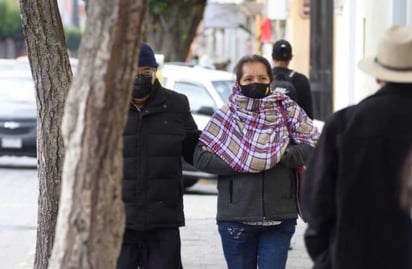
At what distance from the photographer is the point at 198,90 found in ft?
54.3

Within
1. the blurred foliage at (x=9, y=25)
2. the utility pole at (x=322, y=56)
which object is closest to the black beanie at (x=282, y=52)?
the utility pole at (x=322, y=56)

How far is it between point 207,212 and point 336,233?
346 inches

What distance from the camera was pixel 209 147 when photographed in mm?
6727

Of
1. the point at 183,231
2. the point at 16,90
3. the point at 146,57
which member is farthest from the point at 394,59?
the point at 16,90

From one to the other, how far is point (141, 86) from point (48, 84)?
111 cm

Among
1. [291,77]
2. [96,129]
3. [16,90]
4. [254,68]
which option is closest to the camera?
[96,129]

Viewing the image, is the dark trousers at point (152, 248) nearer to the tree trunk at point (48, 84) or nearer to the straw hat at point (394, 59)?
the tree trunk at point (48, 84)

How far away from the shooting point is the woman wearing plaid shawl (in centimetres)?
665

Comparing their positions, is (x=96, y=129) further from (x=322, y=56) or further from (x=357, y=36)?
(x=322, y=56)

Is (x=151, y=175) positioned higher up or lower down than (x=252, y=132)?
lower down

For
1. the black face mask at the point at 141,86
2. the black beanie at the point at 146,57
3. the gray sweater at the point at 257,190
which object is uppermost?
the black beanie at the point at 146,57

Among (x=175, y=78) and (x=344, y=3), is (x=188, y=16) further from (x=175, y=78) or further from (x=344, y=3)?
(x=175, y=78)

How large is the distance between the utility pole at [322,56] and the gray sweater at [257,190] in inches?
598

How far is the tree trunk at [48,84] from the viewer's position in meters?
7.50
